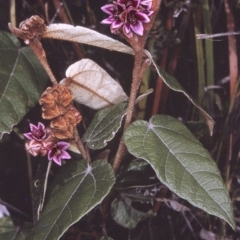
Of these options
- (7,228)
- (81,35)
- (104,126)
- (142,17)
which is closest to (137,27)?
(142,17)

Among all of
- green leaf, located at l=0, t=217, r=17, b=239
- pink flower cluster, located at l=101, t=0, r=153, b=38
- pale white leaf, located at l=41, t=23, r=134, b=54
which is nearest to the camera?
pink flower cluster, located at l=101, t=0, r=153, b=38

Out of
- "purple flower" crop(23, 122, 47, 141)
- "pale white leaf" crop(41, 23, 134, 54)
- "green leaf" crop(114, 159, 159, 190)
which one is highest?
"pale white leaf" crop(41, 23, 134, 54)

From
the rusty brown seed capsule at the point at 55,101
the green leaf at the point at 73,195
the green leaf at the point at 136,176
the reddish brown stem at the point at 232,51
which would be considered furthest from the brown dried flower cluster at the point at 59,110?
the reddish brown stem at the point at 232,51

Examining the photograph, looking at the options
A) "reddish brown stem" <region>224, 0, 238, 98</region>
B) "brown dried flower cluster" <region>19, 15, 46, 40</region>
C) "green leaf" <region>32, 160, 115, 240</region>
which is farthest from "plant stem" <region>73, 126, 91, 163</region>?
"reddish brown stem" <region>224, 0, 238, 98</region>

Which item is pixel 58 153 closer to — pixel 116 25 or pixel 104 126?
pixel 104 126

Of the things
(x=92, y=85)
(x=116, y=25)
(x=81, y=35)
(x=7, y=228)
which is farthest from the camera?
(x=7, y=228)

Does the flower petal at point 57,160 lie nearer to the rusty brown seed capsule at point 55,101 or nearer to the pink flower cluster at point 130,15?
the rusty brown seed capsule at point 55,101

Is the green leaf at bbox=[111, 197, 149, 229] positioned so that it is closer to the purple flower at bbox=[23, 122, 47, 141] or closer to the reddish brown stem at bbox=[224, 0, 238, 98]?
the purple flower at bbox=[23, 122, 47, 141]
